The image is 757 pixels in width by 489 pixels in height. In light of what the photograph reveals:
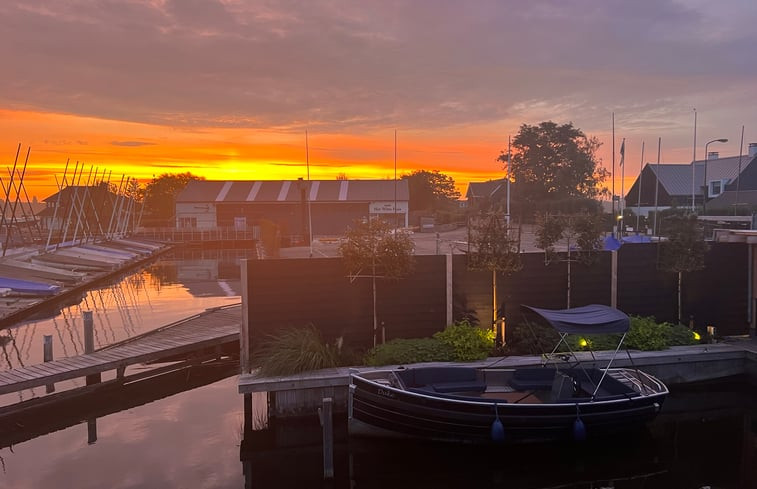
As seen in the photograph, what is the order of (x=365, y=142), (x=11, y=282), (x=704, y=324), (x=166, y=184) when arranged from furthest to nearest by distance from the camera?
1. (x=166, y=184)
2. (x=365, y=142)
3. (x=11, y=282)
4. (x=704, y=324)

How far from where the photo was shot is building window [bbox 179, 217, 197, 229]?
72.2m

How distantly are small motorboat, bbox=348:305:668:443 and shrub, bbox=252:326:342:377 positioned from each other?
139 centimetres

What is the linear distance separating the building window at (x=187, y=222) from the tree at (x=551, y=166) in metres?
38.4

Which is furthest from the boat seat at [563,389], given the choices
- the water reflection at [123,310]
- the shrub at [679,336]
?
the water reflection at [123,310]

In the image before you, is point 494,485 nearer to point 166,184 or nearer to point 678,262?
point 678,262

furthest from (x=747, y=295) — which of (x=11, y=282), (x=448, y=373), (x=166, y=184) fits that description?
(x=166, y=184)

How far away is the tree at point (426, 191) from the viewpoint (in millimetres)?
91938

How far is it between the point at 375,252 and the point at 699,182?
194 ft

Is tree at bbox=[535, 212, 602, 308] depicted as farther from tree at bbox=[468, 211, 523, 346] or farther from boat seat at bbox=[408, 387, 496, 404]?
boat seat at bbox=[408, 387, 496, 404]

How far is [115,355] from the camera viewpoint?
48.8 feet

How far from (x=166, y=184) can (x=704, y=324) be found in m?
99.9

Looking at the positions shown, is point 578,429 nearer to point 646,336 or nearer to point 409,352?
point 409,352

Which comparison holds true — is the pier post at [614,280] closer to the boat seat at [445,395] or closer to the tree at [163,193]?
the boat seat at [445,395]

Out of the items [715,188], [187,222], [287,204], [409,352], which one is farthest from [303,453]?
[187,222]
